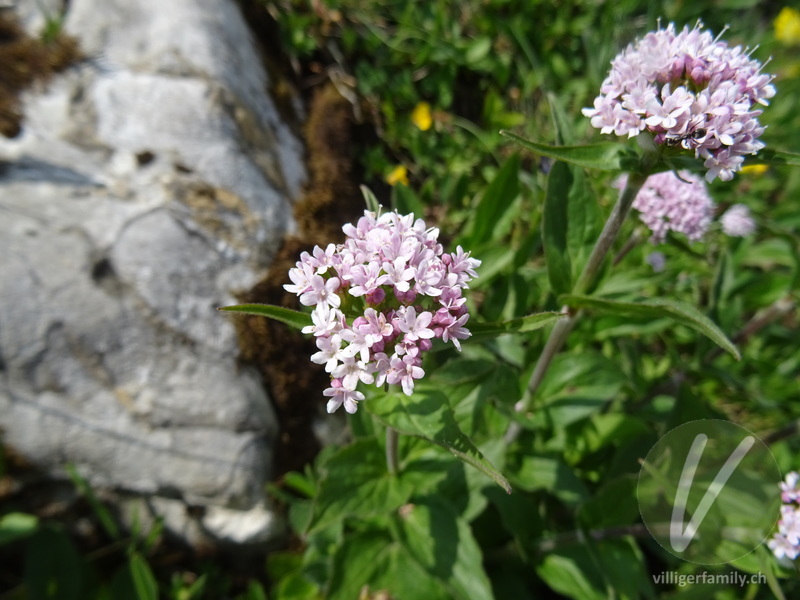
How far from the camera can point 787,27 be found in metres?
6.24

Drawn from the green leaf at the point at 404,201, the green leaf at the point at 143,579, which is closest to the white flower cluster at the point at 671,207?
the green leaf at the point at 404,201

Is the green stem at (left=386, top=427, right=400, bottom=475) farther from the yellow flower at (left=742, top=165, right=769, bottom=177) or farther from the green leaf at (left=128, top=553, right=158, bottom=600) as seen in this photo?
the yellow flower at (left=742, top=165, right=769, bottom=177)

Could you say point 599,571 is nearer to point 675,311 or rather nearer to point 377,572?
point 377,572

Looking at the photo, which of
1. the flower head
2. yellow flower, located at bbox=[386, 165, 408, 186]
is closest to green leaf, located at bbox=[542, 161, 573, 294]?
the flower head

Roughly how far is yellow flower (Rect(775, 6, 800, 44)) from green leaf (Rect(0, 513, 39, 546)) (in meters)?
8.13

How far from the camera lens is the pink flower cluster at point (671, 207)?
2.93 meters

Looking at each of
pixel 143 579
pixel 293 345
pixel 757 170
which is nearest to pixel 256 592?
pixel 143 579

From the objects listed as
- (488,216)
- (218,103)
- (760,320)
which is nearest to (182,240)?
(218,103)

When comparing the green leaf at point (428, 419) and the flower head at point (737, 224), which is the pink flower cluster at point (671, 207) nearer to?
the flower head at point (737, 224)

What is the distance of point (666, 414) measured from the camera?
3.52m

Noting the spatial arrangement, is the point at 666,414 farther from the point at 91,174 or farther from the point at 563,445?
the point at 91,174

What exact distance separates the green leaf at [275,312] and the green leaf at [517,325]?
61cm

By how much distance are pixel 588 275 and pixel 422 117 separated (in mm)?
2975

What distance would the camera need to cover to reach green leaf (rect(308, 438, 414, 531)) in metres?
2.33
